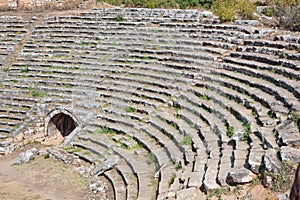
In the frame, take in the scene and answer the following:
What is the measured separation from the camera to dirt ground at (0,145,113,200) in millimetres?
10336

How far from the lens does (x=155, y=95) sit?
13148 mm

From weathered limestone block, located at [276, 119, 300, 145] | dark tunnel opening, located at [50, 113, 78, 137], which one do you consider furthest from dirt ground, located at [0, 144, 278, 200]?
weathered limestone block, located at [276, 119, 300, 145]

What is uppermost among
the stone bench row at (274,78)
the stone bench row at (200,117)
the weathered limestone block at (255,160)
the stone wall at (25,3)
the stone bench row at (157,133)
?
the stone wall at (25,3)

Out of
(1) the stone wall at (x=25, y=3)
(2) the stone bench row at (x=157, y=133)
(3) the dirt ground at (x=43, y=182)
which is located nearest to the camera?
(2) the stone bench row at (x=157, y=133)

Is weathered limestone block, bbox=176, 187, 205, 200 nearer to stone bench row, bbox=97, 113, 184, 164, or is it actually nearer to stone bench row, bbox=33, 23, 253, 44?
stone bench row, bbox=97, 113, 184, 164

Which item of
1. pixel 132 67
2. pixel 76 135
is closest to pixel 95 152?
pixel 76 135

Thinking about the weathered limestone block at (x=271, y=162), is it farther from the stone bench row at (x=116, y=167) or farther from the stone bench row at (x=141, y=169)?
the stone bench row at (x=116, y=167)

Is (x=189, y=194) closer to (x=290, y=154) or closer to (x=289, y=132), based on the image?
(x=290, y=154)

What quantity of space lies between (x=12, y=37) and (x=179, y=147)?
1054 centimetres

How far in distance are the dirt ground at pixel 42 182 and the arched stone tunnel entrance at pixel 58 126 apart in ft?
6.14

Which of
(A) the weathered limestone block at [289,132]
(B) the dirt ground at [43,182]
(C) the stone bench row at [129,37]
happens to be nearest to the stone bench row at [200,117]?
(A) the weathered limestone block at [289,132]

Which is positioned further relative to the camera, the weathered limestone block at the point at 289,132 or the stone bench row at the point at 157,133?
the stone bench row at the point at 157,133

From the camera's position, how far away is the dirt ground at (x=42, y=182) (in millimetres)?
10336

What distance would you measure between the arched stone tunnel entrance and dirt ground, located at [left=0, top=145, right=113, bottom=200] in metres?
1.87
